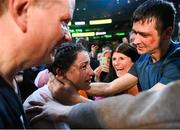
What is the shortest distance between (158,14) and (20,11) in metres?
2.34

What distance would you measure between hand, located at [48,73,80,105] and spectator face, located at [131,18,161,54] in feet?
3.56

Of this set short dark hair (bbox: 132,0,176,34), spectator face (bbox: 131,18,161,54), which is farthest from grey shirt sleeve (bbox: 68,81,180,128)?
short dark hair (bbox: 132,0,176,34)

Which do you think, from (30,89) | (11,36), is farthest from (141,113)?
(30,89)

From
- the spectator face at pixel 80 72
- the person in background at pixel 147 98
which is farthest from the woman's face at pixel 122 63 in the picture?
the spectator face at pixel 80 72

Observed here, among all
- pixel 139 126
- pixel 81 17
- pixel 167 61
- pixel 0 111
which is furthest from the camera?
pixel 81 17

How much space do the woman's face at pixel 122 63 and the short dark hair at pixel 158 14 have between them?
125cm

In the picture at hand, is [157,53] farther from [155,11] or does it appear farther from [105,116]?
[105,116]

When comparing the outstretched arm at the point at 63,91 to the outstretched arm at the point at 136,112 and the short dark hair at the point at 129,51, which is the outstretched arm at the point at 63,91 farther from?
the short dark hair at the point at 129,51

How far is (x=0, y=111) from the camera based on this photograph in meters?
0.91

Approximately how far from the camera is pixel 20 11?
1005 mm

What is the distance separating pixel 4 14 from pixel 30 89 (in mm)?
2596

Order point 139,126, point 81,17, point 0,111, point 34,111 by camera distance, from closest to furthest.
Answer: point 139,126 < point 0,111 < point 34,111 < point 81,17

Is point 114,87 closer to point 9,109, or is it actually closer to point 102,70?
point 102,70

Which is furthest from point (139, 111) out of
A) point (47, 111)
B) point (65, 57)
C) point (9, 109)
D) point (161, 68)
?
point (161, 68)
